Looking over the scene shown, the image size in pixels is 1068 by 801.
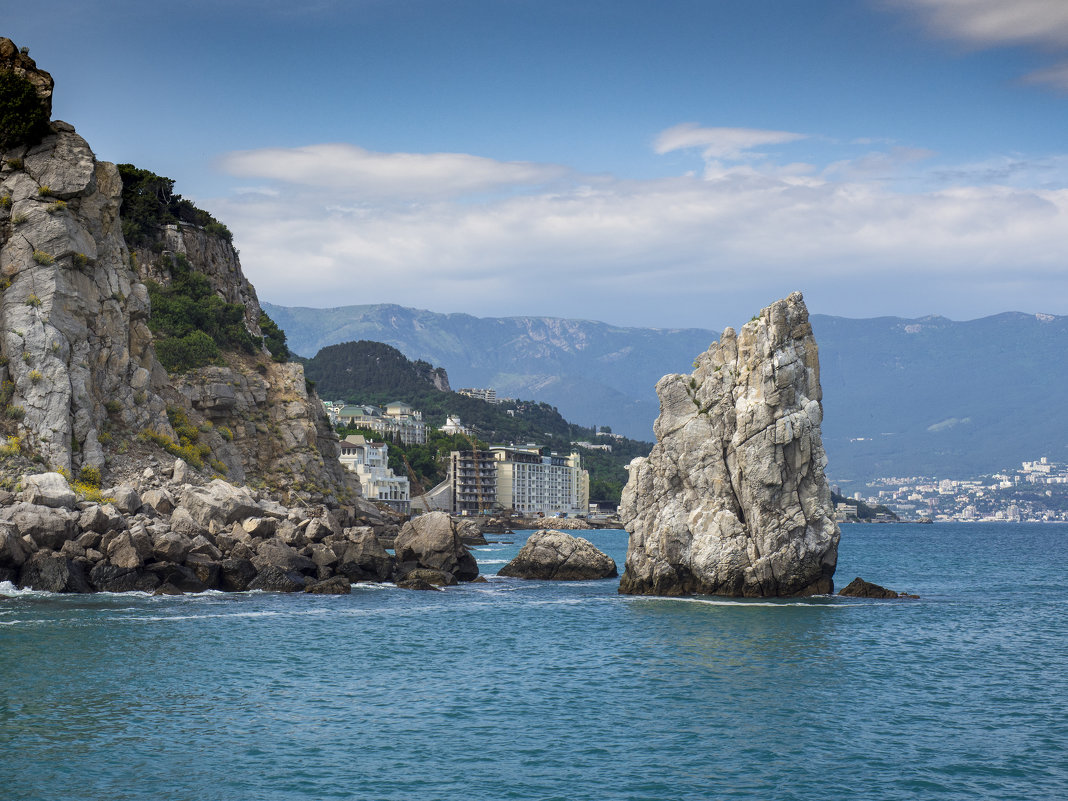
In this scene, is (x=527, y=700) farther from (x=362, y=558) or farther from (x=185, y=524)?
(x=362, y=558)

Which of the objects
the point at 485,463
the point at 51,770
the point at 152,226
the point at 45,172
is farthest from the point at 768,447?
the point at 485,463

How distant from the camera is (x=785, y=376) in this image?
160 feet

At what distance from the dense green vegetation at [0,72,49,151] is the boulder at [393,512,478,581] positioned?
3165 cm

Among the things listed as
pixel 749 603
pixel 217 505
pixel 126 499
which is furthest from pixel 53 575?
pixel 749 603

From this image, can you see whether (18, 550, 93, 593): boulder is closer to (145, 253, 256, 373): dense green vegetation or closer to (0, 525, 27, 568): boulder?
(0, 525, 27, 568): boulder

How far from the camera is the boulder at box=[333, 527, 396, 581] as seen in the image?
196 ft

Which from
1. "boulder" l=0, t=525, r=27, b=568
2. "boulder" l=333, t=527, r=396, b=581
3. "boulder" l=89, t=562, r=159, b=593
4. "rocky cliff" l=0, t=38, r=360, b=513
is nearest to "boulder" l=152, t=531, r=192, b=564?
"boulder" l=89, t=562, r=159, b=593

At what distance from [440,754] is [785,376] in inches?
1127

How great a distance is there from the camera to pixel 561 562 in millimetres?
66500

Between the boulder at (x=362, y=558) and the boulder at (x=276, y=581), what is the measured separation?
4291 millimetres

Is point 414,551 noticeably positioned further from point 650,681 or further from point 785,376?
point 650,681

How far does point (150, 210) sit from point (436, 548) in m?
49.0

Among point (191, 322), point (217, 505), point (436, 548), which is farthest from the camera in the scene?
point (191, 322)

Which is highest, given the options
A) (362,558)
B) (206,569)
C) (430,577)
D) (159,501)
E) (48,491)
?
(48,491)
